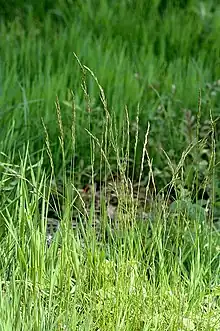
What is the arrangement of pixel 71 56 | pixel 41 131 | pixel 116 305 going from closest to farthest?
pixel 116 305, pixel 41 131, pixel 71 56

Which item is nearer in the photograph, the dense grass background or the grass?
the grass

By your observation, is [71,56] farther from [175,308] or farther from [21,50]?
[175,308]

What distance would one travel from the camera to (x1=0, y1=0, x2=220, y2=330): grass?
8.26 feet

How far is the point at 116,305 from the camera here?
2465mm

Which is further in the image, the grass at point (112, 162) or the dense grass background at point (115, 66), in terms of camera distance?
the dense grass background at point (115, 66)

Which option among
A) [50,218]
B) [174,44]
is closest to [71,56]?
[174,44]

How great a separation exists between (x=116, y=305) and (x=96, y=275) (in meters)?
0.15

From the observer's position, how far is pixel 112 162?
410 cm

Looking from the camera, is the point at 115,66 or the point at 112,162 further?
the point at 115,66

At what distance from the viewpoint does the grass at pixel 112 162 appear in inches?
99.1

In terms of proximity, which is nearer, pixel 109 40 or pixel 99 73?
pixel 99 73

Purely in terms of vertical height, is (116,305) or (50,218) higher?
(116,305)

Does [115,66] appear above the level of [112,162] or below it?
above

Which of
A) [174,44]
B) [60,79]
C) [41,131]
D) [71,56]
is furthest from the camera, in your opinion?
[174,44]
